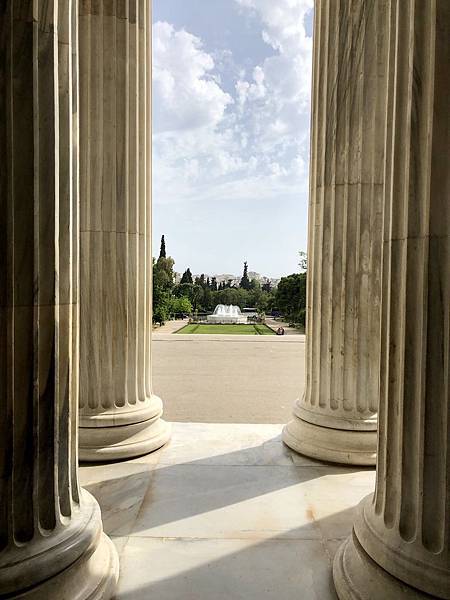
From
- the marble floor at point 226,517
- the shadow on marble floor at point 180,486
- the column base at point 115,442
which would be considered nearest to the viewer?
the marble floor at point 226,517

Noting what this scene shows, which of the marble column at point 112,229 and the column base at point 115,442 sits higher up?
the marble column at point 112,229

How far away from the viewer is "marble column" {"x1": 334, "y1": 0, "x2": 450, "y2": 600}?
983cm

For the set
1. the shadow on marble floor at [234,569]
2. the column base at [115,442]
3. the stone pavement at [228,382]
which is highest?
the column base at [115,442]

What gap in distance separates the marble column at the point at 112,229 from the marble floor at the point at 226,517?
1.97m

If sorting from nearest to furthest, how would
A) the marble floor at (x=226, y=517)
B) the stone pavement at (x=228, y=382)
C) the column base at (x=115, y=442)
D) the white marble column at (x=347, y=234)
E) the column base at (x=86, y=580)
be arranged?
the column base at (x=86, y=580) < the marble floor at (x=226, y=517) < the column base at (x=115, y=442) < the white marble column at (x=347, y=234) < the stone pavement at (x=228, y=382)

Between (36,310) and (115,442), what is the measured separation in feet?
40.2

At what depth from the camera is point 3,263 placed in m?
9.75

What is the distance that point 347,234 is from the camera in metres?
21.1

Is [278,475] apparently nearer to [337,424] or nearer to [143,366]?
[337,424]

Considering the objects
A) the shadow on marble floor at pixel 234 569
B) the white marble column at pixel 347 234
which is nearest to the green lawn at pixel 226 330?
the white marble column at pixel 347 234

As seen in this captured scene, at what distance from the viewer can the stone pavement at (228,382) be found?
30.3 m

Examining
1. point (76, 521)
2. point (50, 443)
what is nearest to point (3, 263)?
point (50, 443)

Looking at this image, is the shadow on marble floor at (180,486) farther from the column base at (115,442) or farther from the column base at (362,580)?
the column base at (362,580)

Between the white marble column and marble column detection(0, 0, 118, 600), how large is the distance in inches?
509
